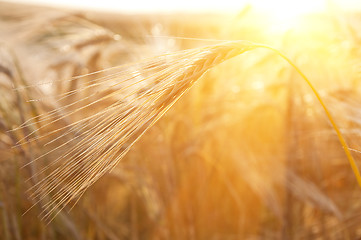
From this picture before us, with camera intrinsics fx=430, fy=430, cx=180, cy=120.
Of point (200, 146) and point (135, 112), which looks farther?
point (200, 146)

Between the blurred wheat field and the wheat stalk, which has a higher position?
the wheat stalk

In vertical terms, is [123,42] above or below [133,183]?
above

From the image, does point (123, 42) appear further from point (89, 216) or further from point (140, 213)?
point (140, 213)

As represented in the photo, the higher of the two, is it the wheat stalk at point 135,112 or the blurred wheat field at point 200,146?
the wheat stalk at point 135,112

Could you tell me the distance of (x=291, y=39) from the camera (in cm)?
125

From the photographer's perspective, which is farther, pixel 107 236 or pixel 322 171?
pixel 322 171

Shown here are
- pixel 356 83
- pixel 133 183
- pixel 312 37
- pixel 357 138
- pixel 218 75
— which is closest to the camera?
pixel 357 138

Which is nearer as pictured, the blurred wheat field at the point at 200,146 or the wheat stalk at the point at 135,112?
the wheat stalk at the point at 135,112

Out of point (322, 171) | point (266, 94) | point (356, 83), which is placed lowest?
point (322, 171)

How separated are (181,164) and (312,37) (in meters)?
0.56

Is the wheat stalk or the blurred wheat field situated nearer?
the wheat stalk

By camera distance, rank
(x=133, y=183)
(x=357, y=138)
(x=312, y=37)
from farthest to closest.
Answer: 1. (x=133, y=183)
2. (x=312, y=37)
3. (x=357, y=138)

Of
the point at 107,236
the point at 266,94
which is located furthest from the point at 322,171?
the point at 107,236

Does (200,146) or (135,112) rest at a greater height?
(135,112)
